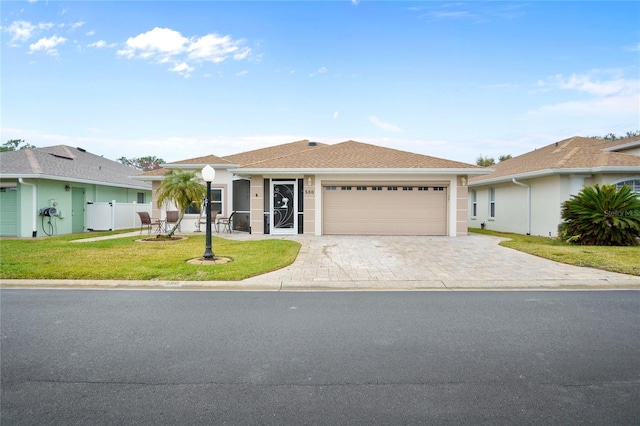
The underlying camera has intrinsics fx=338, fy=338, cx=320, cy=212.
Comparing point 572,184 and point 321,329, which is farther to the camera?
point 572,184

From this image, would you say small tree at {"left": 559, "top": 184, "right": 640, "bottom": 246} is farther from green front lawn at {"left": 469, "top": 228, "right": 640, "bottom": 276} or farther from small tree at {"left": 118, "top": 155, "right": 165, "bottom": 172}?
small tree at {"left": 118, "top": 155, "right": 165, "bottom": 172}

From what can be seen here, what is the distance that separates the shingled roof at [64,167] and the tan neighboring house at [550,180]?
21.3m

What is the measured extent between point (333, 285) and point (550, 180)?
14137mm

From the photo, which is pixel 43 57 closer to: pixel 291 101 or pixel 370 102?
pixel 291 101

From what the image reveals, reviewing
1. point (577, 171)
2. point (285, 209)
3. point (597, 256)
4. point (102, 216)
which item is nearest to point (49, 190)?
point (102, 216)

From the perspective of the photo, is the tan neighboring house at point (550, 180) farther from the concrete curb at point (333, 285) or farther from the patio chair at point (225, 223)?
the patio chair at point (225, 223)

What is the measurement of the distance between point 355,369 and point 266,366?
0.89 metres

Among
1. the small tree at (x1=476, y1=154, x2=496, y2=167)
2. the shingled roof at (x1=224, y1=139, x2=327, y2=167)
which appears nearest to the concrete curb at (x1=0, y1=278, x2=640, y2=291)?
the shingled roof at (x1=224, y1=139, x2=327, y2=167)

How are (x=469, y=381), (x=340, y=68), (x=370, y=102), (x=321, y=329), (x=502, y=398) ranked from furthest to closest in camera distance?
(x=370, y=102) → (x=340, y=68) → (x=321, y=329) → (x=469, y=381) → (x=502, y=398)

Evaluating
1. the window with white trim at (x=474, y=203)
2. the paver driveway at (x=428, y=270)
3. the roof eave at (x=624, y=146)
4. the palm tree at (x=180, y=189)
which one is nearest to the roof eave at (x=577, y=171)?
the roof eave at (x=624, y=146)

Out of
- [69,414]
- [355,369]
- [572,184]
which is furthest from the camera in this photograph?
[572,184]

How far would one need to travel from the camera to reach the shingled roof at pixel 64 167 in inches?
623

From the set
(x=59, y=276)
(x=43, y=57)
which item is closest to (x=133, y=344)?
(x=59, y=276)

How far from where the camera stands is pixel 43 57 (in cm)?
1360
